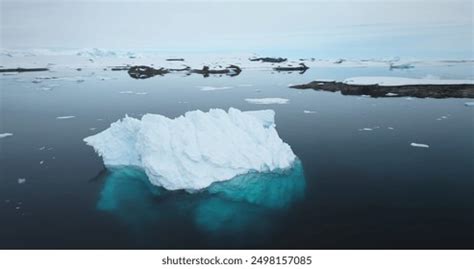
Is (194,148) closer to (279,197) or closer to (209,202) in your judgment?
(209,202)

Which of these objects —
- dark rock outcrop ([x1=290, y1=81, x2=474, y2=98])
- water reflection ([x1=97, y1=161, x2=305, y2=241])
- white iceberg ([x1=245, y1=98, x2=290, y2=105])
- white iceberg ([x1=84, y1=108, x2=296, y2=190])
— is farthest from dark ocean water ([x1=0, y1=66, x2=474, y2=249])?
dark rock outcrop ([x1=290, y1=81, x2=474, y2=98])

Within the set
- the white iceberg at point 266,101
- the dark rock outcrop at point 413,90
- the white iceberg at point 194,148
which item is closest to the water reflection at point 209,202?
the white iceberg at point 194,148

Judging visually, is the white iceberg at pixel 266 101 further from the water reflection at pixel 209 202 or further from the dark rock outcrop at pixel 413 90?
the water reflection at pixel 209 202

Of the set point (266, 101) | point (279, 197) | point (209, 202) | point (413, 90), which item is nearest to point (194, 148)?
point (209, 202)

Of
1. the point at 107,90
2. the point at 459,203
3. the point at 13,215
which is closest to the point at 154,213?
the point at 13,215

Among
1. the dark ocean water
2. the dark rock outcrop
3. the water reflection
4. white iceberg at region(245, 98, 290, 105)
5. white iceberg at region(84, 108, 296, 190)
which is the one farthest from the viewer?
the dark rock outcrop

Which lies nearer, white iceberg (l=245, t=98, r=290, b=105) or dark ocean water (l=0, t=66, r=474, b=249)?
dark ocean water (l=0, t=66, r=474, b=249)

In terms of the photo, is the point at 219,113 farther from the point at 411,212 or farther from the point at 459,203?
the point at 459,203

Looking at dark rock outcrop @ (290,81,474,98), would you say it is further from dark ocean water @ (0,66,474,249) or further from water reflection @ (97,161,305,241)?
water reflection @ (97,161,305,241)
